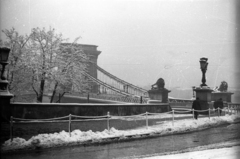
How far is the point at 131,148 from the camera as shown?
8695mm

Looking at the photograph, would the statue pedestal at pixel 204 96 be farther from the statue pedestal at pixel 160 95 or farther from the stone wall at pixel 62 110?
the stone wall at pixel 62 110

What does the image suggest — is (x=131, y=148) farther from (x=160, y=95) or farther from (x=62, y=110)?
(x=160, y=95)

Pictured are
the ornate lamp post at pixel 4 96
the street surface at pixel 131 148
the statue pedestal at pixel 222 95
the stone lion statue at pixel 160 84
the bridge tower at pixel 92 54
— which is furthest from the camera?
the bridge tower at pixel 92 54

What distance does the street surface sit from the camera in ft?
25.5

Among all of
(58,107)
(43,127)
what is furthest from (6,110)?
(58,107)

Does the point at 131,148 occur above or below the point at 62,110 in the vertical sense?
below

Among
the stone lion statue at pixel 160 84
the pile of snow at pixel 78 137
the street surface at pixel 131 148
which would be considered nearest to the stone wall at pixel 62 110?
the pile of snow at pixel 78 137

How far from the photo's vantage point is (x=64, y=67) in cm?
2045

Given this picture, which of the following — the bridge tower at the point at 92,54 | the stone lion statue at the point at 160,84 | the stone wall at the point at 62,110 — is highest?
the bridge tower at the point at 92,54

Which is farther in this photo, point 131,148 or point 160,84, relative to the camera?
point 160,84

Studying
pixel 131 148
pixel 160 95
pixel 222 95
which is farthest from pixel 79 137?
pixel 222 95

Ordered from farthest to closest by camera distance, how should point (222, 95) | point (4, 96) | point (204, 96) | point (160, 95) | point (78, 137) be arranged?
point (222, 95) → point (160, 95) → point (204, 96) → point (78, 137) → point (4, 96)

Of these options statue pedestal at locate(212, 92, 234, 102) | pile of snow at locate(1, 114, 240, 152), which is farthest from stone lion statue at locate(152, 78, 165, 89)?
statue pedestal at locate(212, 92, 234, 102)

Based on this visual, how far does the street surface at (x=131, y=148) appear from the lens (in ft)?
25.5
